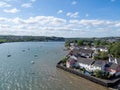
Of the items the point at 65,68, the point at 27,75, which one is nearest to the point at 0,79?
the point at 27,75

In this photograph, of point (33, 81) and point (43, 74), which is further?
point (43, 74)

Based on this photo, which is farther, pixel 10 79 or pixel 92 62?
pixel 92 62

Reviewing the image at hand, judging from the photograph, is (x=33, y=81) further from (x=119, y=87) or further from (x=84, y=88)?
(x=119, y=87)

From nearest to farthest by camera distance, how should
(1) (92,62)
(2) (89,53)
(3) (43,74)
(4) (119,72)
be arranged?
(4) (119,72)
(3) (43,74)
(1) (92,62)
(2) (89,53)

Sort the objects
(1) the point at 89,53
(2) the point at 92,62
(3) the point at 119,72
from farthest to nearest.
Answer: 1. (1) the point at 89,53
2. (2) the point at 92,62
3. (3) the point at 119,72

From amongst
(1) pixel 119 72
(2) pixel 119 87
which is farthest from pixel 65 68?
(2) pixel 119 87

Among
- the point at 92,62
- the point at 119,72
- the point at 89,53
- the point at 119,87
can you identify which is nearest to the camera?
the point at 119,87

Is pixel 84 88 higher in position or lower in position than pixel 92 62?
lower

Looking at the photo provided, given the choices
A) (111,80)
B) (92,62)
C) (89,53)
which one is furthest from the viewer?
(89,53)

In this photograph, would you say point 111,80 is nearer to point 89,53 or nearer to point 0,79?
point 0,79
